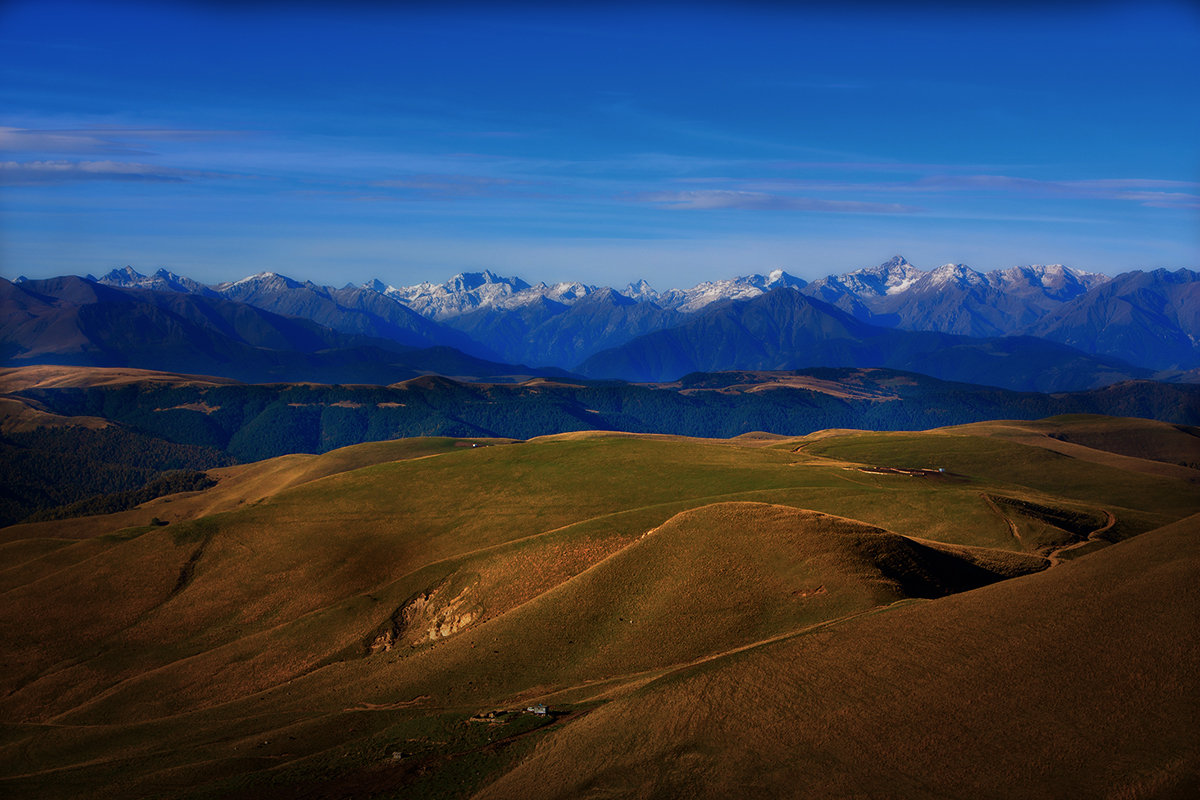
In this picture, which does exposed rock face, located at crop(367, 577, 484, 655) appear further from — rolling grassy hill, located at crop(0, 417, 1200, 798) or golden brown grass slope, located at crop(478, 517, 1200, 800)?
golden brown grass slope, located at crop(478, 517, 1200, 800)

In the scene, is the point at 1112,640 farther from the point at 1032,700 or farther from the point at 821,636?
the point at 821,636

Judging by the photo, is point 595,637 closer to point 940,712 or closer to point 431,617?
point 431,617

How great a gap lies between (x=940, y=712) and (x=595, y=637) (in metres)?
29.2

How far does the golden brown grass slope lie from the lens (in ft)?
119

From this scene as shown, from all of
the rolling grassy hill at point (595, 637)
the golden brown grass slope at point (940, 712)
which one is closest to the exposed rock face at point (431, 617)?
the rolling grassy hill at point (595, 637)

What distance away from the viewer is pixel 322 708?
61.7 meters

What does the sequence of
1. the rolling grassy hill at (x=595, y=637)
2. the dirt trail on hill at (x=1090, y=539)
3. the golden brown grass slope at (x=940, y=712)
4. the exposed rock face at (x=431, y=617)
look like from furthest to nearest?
the dirt trail on hill at (x=1090, y=539) < the exposed rock face at (x=431, y=617) < the rolling grassy hill at (x=595, y=637) < the golden brown grass slope at (x=940, y=712)

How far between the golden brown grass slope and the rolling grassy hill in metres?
0.18

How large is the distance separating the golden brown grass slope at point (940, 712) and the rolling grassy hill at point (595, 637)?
180 mm

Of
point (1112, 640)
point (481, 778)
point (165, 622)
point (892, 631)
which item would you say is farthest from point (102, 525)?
point (1112, 640)

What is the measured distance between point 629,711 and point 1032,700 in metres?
21.6

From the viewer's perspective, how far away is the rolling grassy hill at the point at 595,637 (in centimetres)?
4091

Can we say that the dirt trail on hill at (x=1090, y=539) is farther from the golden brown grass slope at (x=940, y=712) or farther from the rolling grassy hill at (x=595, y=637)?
the golden brown grass slope at (x=940, y=712)

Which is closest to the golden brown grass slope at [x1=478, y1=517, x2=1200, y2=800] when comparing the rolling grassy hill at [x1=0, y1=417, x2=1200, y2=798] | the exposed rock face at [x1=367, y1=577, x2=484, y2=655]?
the rolling grassy hill at [x1=0, y1=417, x2=1200, y2=798]
